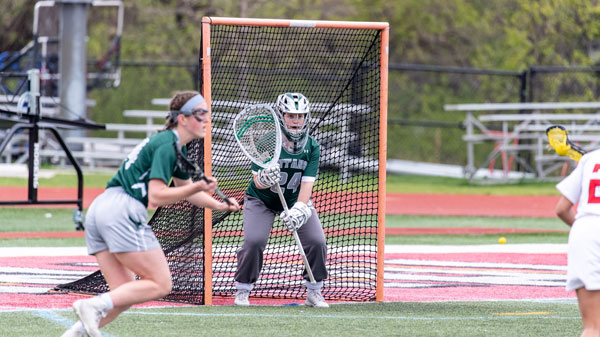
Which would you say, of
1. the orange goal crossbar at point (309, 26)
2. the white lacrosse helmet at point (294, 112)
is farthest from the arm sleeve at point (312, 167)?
the orange goal crossbar at point (309, 26)

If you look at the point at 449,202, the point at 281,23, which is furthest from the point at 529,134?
the point at 281,23

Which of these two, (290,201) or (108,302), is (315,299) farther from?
(108,302)

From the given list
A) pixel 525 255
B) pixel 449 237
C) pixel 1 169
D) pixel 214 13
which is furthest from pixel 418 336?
pixel 214 13

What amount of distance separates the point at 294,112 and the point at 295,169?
0.52 meters

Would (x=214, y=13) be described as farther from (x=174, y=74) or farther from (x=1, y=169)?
(x=1, y=169)

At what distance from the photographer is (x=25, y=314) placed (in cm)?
775

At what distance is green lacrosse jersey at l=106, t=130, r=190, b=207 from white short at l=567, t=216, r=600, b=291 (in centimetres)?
244

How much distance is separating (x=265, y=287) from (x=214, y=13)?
24.9 metres

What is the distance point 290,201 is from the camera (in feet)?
28.9

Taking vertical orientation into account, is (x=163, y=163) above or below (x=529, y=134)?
below

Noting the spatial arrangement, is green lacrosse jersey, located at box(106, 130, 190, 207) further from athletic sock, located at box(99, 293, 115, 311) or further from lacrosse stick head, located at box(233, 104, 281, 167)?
lacrosse stick head, located at box(233, 104, 281, 167)

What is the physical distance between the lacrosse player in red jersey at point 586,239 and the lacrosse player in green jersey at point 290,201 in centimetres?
295

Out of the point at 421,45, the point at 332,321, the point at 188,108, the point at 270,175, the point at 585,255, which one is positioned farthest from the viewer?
the point at 421,45

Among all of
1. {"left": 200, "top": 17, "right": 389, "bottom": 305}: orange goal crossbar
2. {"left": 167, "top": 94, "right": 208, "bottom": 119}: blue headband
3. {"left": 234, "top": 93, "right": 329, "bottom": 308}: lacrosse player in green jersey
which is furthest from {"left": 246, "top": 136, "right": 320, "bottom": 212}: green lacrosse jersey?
{"left": 167, "top": 94, "right": 208, "bottom": 119}: blue headband
